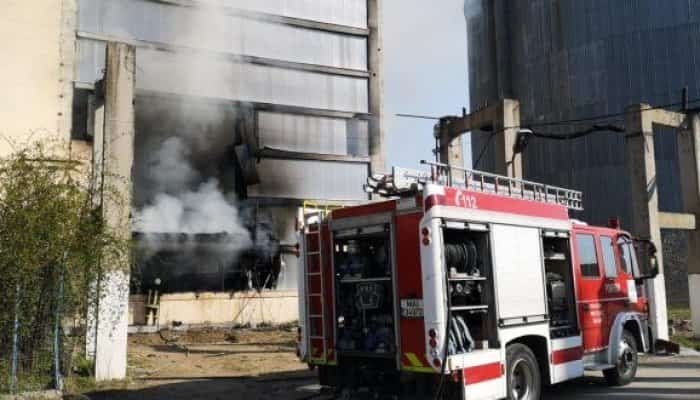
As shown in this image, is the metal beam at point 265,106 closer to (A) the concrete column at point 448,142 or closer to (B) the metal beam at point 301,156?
(B) the metal beam at point 301,156

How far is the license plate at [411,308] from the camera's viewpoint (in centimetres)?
680

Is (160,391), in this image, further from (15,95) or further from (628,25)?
(628,25)

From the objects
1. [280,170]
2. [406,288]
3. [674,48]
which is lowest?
[406,288]

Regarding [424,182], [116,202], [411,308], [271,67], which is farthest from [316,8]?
[411,308]

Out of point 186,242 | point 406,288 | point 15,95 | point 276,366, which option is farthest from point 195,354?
point 15,95

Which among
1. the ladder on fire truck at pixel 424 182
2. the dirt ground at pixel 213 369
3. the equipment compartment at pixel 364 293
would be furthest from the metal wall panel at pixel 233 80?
the ladder on fire truck at pixel 424 182

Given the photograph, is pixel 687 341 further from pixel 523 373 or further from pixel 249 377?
pixel 249 377

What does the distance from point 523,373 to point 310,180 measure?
17.1m

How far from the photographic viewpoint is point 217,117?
22.6 metres

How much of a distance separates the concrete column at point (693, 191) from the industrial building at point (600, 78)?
59.8 ft

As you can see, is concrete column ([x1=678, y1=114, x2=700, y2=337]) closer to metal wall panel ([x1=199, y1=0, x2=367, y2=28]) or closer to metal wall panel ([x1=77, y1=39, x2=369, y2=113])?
metal wall panel ([x1=77, y1=39, x2=369, y2=113])

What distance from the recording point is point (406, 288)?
6973 millimetres

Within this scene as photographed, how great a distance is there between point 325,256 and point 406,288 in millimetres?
1451

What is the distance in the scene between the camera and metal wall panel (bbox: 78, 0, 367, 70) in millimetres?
21094
